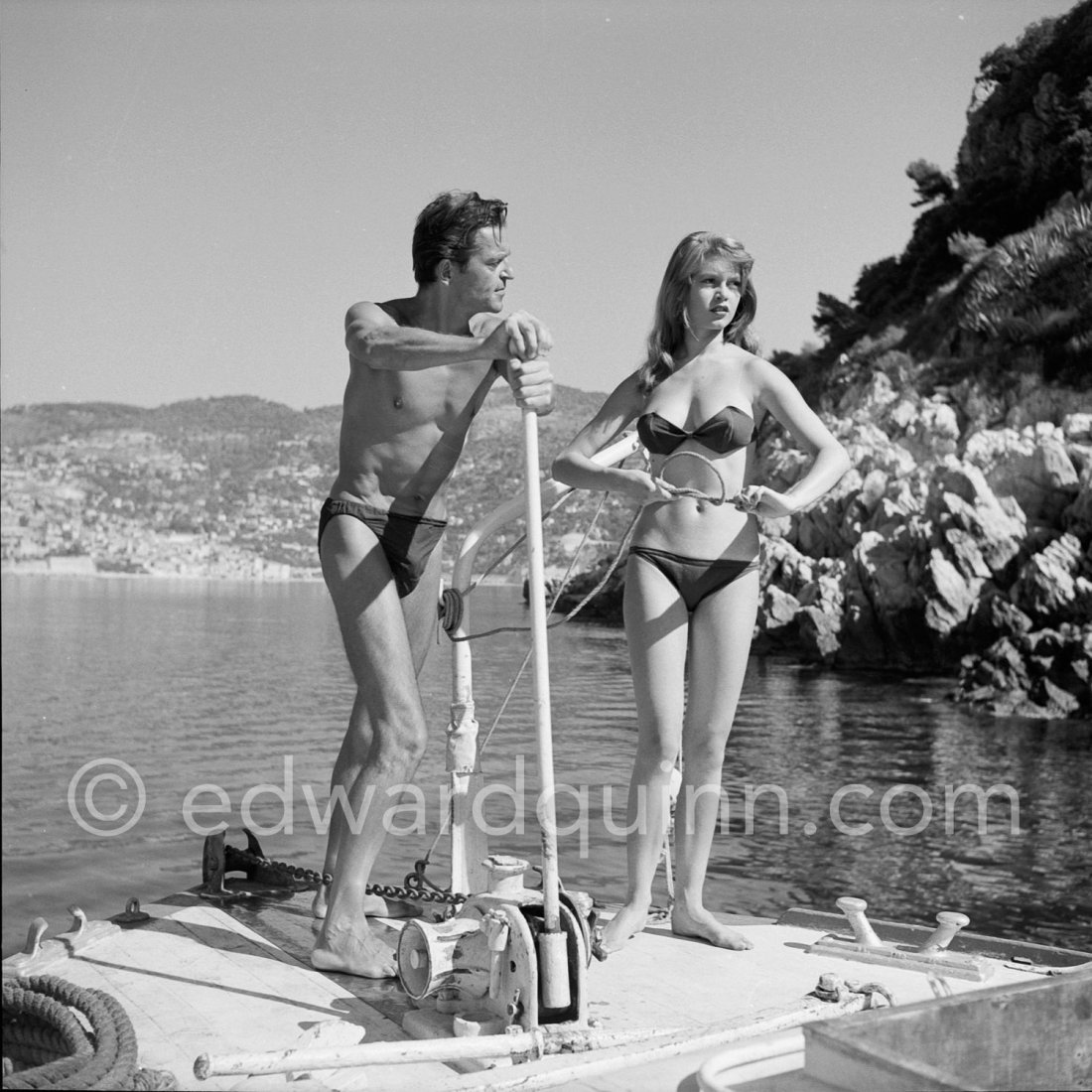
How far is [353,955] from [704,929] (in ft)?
3.69

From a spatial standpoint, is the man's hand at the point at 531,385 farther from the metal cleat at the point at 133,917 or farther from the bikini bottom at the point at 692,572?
the metal cleat at the point at 133,917

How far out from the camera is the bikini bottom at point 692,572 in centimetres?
407

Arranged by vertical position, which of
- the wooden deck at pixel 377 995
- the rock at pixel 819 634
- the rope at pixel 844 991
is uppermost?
the rope at pixel 844 991

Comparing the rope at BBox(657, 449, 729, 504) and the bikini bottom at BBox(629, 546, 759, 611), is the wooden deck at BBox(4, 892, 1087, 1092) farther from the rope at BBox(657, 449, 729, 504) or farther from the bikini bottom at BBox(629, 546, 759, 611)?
the rope at BBox(657, 449, 729, 504)

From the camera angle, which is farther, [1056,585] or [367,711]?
[1056,585]

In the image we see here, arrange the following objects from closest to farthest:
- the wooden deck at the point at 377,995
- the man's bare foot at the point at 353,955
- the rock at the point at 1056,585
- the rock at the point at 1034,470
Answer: the wooden deck at the point at 377,995 → the man's bare foot at the point at 353,955 → the rock at the point at 1056,585 → the rock at the point at 1034,470

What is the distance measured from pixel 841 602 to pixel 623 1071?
35.0 metres

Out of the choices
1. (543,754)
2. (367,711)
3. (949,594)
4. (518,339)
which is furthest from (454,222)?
(949,594)

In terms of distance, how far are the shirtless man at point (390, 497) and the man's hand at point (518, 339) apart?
326 millimetres

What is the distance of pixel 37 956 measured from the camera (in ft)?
12.7

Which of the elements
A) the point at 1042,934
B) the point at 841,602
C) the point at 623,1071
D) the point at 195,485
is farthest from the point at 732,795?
the point at 195,485

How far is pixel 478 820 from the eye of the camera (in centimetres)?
446

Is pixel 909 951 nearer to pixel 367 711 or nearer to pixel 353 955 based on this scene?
pixel 353 955

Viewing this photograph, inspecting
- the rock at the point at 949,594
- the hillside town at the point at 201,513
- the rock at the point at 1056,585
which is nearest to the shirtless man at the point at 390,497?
the rock at the point at 1056,585
